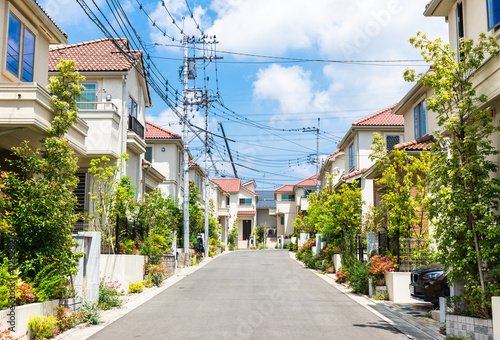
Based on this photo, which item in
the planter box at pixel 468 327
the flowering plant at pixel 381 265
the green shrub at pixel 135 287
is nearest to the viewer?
the planter box at pixel 468 327

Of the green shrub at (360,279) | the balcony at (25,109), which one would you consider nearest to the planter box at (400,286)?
the green shrub at (360,279)

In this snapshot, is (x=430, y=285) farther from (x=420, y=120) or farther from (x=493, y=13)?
(x=420, y=120)

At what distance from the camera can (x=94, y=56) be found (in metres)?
24.4

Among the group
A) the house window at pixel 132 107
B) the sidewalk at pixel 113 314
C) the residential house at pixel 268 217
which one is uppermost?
the house window at pixel 132 107

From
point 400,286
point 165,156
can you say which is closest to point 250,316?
point 400,286

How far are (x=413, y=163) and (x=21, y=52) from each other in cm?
1361

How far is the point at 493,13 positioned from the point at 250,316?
869cm

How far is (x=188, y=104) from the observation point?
1209 inches

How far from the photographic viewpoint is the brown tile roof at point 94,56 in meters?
23.2

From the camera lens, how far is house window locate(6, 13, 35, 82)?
591 inches

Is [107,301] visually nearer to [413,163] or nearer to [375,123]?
[413,163]

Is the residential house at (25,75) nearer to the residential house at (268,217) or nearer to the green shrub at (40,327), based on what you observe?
the green shrub at (40,327)

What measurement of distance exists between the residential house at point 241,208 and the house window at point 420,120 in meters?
52.9

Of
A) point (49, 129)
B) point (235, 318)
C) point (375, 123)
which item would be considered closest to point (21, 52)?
point (49, 129)
